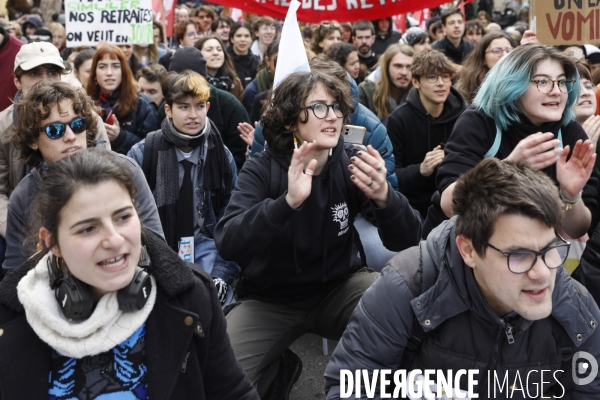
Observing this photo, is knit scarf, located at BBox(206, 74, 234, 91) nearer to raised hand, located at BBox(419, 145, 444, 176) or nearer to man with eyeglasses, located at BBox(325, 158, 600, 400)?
raised hand, located at BBox(419, 145, 444, 176)

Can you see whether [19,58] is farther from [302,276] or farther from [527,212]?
[527,212]

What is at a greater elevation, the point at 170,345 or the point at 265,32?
the point at 265,32

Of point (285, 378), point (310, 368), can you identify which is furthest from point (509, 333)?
point (310, 368)

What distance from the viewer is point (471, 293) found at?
8.41 ft

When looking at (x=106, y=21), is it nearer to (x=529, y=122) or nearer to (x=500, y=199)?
(x=529, y=122)

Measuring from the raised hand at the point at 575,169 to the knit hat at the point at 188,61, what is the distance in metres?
3.60

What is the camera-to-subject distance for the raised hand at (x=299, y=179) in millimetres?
3287

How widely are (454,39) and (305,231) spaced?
702 centimetres

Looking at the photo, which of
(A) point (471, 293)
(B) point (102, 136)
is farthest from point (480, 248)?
(B) point (102, 136)

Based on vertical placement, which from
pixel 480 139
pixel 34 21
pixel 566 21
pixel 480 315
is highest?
pixel 34 21

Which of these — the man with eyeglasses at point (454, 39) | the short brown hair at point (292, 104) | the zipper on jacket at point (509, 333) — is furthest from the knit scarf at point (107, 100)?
the man with eyeglasses at point (454, 39)

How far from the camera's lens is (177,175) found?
4812mm

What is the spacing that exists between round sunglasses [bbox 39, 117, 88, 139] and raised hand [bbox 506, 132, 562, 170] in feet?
6.90

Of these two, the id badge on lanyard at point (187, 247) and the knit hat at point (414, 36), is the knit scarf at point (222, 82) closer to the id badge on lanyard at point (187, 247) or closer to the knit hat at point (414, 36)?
the knit hat at point (414, 36)
